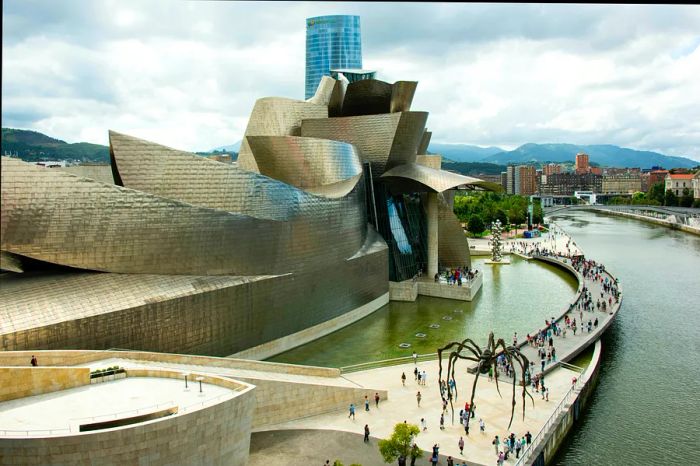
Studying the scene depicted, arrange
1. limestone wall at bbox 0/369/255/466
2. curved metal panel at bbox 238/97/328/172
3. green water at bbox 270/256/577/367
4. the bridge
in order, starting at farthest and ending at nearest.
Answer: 1. the bridge
2. curved metal panel at bbox 238/97/328/172
3. green water at bbox 270/256/577/367
4. limestone wall at bbox 0/369/255/466

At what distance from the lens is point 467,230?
8419 cm

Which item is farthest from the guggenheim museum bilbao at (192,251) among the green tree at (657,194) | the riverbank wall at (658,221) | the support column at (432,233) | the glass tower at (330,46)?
the green tree at (657,194)

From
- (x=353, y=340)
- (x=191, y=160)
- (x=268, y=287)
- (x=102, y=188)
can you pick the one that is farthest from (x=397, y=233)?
(x=102, y=188)

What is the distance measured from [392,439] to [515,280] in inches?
1388

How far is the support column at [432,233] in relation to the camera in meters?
43.1

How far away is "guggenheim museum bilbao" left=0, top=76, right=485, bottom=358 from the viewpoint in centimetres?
2009

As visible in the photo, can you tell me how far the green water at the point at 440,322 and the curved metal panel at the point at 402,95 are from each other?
15.0 meters

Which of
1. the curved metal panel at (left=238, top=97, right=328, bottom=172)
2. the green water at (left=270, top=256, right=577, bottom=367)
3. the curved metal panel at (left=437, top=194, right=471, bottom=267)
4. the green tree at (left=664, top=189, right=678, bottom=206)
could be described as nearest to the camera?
the green water at (left=270, top=256, right=577, bottom=367)

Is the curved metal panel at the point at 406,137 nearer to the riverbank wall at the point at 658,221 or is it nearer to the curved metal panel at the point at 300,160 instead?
the curved metal panel at the point at 300,160

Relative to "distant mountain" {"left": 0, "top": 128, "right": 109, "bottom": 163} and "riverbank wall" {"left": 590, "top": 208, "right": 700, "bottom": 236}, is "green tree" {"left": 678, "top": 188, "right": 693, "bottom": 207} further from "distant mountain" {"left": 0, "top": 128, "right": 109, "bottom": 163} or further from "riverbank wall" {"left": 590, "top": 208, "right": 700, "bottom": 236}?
"distant mountain" {"left": 0, "top": 128, "right": 109, "bottom": 163}

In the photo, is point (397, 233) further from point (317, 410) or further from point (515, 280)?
point (317, 410)

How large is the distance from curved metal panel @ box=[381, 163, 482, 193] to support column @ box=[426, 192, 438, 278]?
1.30 meters

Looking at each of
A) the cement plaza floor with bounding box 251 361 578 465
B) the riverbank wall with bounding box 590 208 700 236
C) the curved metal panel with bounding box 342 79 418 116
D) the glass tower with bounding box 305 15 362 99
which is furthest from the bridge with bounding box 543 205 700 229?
the cement plaza floor with bounding box 251 361 578 465

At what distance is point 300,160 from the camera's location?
34188 mm
